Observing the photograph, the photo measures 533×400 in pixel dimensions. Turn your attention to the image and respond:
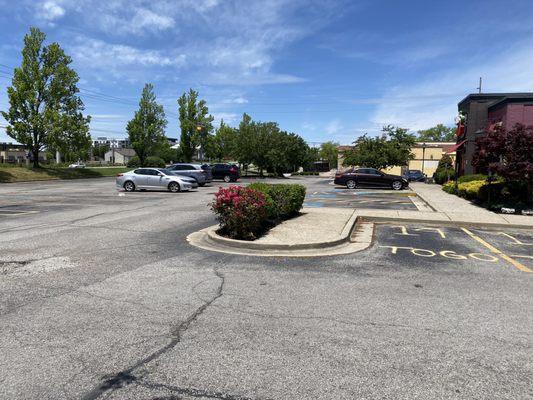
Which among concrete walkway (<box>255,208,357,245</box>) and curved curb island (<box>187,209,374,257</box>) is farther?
concrete walkway (<box>255,208,357,245</box>)

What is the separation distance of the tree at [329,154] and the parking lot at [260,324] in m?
111

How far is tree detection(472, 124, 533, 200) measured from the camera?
1395 cm

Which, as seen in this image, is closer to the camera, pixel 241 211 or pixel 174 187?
pixel 241 211

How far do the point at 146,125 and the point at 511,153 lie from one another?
4370cm

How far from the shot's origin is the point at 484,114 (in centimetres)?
2584

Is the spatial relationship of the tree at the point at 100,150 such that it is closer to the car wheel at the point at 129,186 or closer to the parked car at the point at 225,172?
the parked car at the point at 225,172

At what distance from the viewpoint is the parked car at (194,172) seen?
28492mm

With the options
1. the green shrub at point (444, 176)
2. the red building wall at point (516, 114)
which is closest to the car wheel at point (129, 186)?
the red building wall at point (516, 114)

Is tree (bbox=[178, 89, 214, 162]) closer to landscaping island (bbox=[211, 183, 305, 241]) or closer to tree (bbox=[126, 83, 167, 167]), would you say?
tree (bbox=[126, 83, 167, 167])

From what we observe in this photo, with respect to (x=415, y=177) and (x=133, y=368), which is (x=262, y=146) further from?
(x=133, y=368)

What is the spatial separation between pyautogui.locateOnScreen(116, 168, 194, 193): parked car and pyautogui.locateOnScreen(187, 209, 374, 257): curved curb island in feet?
45.6

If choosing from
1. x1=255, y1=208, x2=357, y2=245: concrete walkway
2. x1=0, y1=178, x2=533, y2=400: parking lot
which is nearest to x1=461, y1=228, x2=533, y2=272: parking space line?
x1=0, y1=178, x2=533, y2=400: parking lot

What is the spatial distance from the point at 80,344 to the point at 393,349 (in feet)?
9.85

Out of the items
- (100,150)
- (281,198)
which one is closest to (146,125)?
(281,198)
